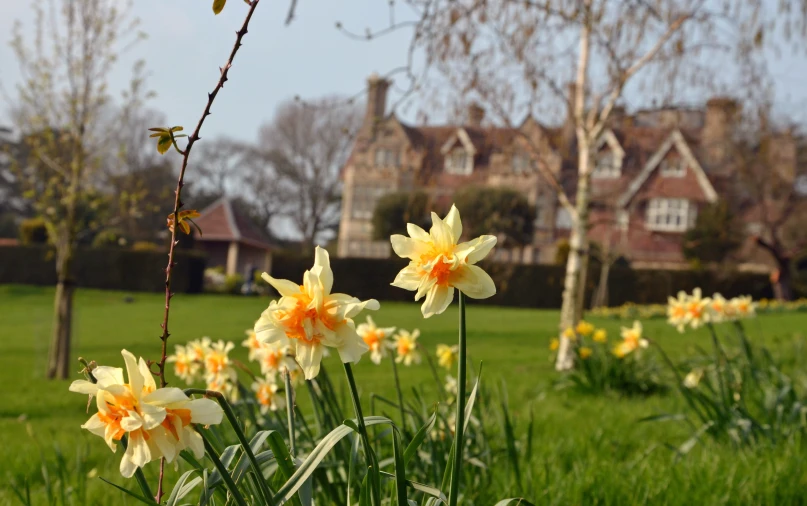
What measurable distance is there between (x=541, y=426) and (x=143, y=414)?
345 centimetres

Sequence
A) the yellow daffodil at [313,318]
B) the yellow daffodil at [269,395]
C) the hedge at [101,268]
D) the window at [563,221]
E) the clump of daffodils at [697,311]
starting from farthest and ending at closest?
1. the window at [563,221]
2. the hedge at [101,268]
3. the clump of daffodils at [697,311]
4. the yellow daffodil at [269,395]
5. the yellow daffodil at [313,318]

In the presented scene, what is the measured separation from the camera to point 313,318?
0.99 m

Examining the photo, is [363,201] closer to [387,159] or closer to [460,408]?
[387,159]

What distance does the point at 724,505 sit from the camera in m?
2.25

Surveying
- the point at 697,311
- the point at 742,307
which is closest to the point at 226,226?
the point at 742,307

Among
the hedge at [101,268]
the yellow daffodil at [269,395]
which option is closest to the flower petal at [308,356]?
the yellow daffodil at [269,395]

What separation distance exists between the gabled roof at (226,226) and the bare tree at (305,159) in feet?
10.2

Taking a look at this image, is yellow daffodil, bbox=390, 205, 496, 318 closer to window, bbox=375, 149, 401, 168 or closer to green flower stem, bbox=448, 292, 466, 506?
green flower stem, bbox=448, 292, 466, 506

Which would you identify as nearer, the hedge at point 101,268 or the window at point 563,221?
the hedge at point 101,268

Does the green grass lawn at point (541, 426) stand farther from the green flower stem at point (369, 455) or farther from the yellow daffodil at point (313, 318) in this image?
the yellow daffodil at point (313, 318)

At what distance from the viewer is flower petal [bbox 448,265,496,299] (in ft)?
3.39

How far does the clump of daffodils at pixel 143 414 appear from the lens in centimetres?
87

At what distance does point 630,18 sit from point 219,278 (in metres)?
21.3

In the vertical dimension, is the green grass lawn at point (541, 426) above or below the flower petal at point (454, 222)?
below
